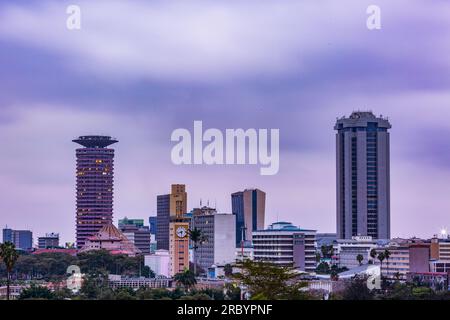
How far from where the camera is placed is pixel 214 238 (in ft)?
268

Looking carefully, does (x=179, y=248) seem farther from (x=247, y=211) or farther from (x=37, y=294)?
(x=37, y=294)

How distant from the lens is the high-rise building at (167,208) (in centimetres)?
7744

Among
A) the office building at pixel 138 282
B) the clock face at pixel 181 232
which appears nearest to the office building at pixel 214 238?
the clock face at pixel 181 232

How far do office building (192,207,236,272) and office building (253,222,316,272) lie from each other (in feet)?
30.3

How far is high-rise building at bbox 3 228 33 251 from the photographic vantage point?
85181mm

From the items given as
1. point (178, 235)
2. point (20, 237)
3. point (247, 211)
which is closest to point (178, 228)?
point (178, 235)

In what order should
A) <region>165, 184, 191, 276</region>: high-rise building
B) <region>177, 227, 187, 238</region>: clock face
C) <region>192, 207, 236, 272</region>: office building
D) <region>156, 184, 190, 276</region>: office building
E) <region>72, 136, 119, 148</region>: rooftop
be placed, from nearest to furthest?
<region>165, 184, 191, 276</region>: high-rise building
<region>156, 184, 190, 276</region>: office building
<region>177, 227, 187, 238</region>: clock face
<region>192, 207, 236, 272</region>: office building
<region>72, 136, 119, 148</region>: rooftop

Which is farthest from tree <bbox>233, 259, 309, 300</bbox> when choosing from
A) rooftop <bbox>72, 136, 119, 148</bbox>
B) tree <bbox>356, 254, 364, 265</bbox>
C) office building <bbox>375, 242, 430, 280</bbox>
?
rooftop <bbox>72, 136, 119, 148</bbox>

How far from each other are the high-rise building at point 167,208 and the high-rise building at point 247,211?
4.32 m

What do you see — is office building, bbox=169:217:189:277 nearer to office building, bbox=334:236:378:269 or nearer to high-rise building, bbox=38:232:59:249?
office building, bbox=334:236:378:269

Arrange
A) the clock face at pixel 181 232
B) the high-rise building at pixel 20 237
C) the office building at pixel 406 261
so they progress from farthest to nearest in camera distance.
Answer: the high-rise building at pixel 20 237
the clock face at pixel 181 232
the office building at pixel 406 261

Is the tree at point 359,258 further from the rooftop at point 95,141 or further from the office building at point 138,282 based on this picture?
the rooftop at point 95,141

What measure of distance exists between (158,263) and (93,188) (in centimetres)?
3209
